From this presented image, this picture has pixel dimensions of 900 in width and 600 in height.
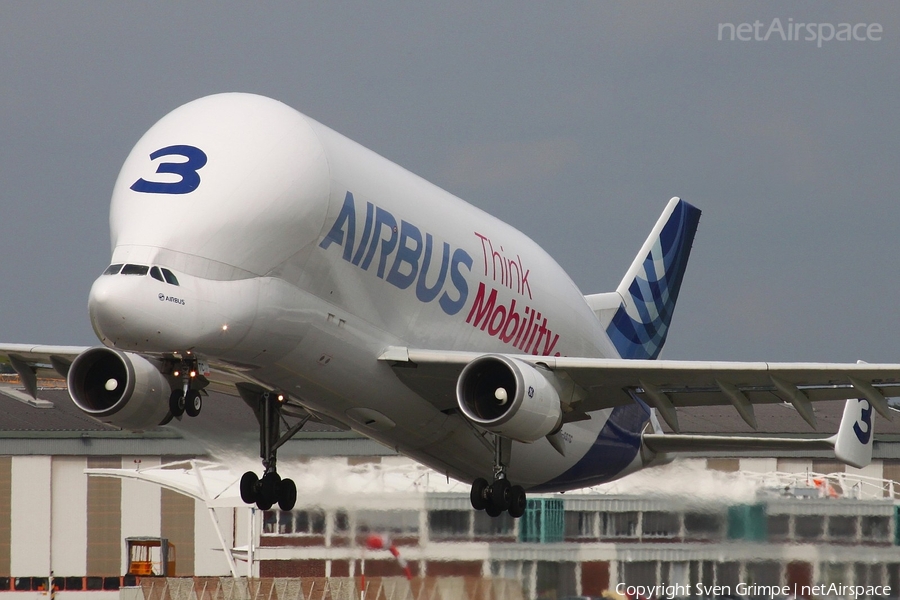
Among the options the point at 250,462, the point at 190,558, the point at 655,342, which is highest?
the point at 655,342

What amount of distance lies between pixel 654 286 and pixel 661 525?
5443 mm

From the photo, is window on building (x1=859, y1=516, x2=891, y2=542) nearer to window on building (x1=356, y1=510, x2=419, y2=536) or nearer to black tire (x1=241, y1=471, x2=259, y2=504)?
window on building (x1=356, y1=510, x2=419, y2=536)

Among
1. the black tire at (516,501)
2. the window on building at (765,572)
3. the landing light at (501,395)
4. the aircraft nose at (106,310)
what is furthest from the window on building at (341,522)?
the aircraft nose at (106,310)

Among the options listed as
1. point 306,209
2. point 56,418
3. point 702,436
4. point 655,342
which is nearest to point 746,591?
point 702,436

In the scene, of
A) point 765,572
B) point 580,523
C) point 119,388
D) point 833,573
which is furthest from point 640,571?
point 119,388

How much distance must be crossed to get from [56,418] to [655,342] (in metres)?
35.9

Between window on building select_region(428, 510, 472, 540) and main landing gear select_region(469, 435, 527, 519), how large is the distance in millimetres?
6604

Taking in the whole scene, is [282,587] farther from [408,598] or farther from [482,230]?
[482,230]

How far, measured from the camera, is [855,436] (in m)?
28.4

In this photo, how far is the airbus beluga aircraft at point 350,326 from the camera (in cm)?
1841

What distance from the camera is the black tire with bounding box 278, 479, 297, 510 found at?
2438cm

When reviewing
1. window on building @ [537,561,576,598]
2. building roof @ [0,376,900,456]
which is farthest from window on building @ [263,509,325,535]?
building roof @ [0,376,900,456]

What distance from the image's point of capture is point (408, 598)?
28641 mm

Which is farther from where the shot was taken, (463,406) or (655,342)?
(655,342)
